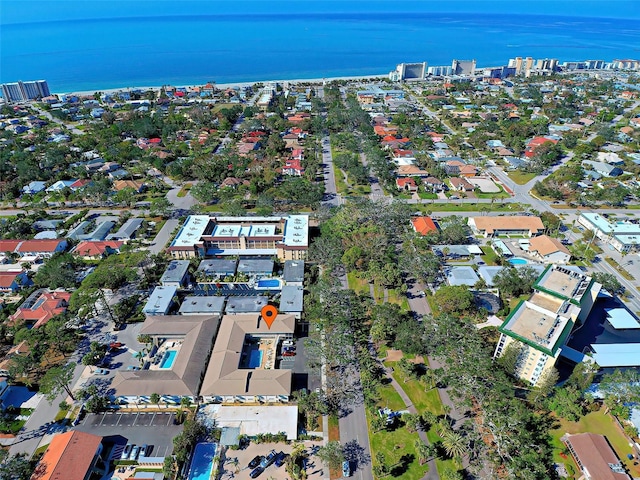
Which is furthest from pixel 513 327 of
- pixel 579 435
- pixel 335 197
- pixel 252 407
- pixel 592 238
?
pixel 335 197

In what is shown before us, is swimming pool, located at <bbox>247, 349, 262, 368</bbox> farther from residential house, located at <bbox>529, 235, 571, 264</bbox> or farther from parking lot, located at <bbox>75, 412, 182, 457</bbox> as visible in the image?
residential house, located at <bbox>529, 235, 571, 264</bbox>

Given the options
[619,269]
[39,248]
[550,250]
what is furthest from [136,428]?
[619,269]

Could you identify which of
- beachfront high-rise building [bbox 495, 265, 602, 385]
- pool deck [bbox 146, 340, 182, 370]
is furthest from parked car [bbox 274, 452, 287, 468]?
beachfront high-rise building [bbox 495, 265, 602, 385]

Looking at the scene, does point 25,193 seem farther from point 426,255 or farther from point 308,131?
point 426,255

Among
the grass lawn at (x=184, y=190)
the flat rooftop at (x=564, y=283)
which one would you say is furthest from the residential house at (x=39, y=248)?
the flat rooftop at (x=564, y=283)

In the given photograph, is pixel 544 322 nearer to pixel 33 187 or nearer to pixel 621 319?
pixel 621 319

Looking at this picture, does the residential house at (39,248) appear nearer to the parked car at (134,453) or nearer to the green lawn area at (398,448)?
the parked car at (134,453)

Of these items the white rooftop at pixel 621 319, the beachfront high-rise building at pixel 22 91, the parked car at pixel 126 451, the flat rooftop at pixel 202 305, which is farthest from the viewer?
the beachfront high-rise building at pixel 22 91
